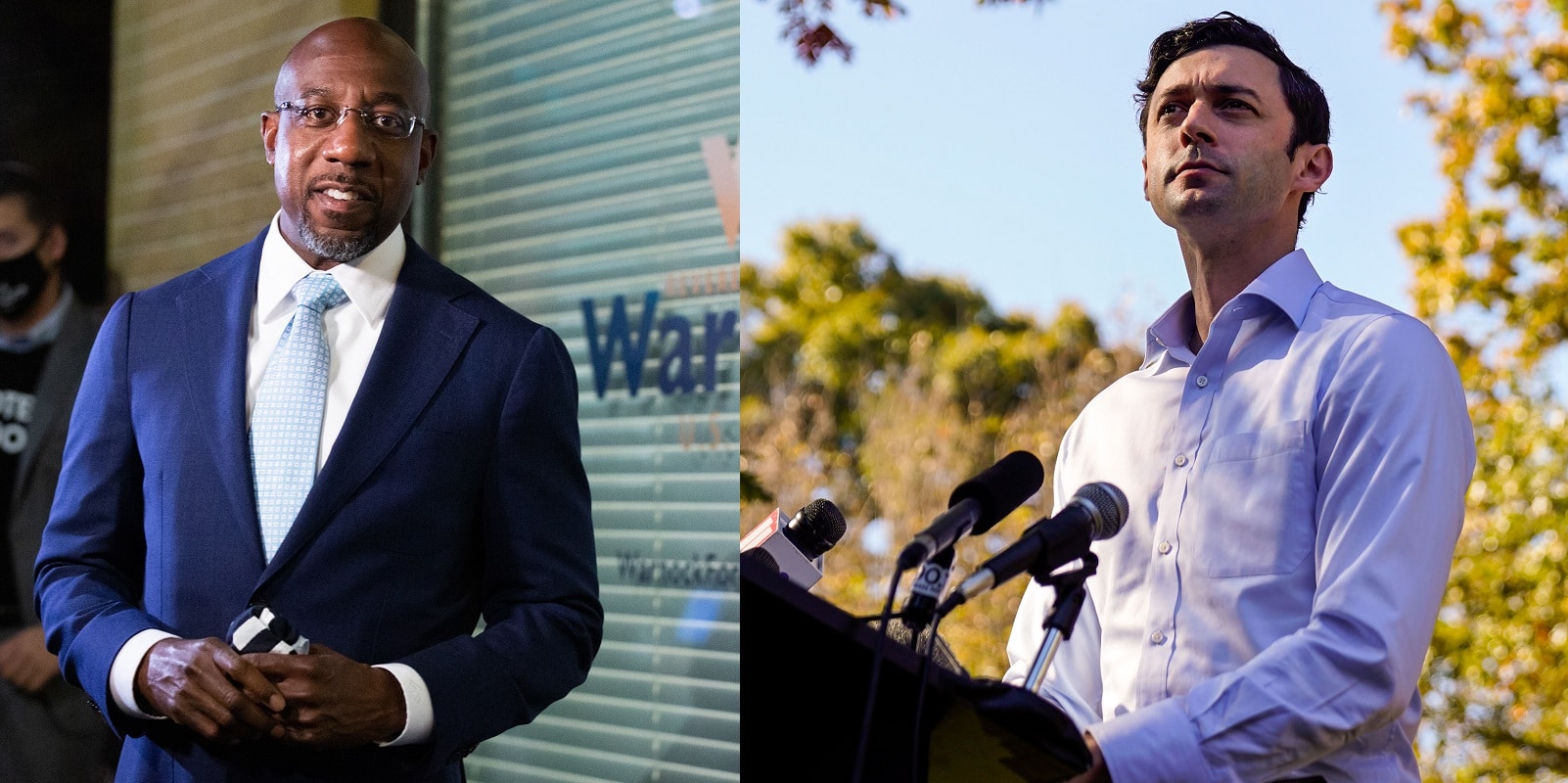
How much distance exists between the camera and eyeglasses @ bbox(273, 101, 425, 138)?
240cm

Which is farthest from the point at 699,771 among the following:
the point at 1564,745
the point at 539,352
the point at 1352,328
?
the point at 1564,745

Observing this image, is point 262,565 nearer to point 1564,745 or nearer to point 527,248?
point 527,248

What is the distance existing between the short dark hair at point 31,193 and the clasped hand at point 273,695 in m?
1.38

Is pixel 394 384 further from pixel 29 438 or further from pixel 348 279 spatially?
pixel 29 438

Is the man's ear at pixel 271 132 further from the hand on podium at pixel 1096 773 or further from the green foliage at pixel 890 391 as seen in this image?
the green foliage at pixel 890 391

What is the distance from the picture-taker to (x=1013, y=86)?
40.6 feet

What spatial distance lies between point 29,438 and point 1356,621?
2.53 metres

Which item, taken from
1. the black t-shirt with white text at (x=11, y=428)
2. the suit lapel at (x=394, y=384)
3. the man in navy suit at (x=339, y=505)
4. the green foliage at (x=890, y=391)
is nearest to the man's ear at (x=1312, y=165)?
the man in navy suit at (x=339, y=505)

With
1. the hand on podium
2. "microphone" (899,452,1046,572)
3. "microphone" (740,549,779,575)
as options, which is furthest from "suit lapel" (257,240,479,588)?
the hand on podium

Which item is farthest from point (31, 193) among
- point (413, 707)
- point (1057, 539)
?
point (1057, 539)

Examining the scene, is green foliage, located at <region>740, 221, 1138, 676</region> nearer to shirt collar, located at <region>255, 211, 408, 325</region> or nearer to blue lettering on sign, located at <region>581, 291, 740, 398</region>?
blue lettering on sign, located at <region>581, 291, 740, 398</region>

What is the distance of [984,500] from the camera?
192cm

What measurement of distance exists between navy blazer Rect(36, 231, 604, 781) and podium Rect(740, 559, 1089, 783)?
45 cm

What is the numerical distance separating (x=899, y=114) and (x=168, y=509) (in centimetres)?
1157
